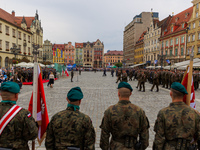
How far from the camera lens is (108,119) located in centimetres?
259

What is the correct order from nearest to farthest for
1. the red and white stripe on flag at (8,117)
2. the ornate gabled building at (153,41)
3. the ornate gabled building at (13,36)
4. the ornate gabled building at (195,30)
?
the red and white stripe on flag at (8,117) < the ornate gabled building at (13,36) < the ornate gabled building at (195,30) < the ornate gabled building at (153,41)

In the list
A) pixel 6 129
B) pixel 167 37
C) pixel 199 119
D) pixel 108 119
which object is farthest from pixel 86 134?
pixel 167 37

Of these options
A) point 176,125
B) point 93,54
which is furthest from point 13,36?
point 93,54

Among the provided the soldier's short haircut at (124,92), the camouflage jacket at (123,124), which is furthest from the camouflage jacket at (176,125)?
the soldier's short haircut at (124,92)

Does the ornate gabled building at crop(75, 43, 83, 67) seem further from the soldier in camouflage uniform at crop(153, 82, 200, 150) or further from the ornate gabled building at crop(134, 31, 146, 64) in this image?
the soldier in camouflage uniform at crop(153, 82, 200, 150)

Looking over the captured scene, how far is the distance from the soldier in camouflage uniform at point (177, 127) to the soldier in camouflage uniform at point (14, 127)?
1.93 meters

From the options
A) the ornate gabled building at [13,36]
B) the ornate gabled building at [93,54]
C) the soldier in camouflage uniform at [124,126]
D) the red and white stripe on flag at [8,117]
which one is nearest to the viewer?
the red and white stripe on flag at [8,117]

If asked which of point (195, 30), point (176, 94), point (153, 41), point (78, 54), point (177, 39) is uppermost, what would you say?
point (153, 41)

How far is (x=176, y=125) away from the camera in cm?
244

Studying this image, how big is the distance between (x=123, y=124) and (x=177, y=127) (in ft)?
2.66

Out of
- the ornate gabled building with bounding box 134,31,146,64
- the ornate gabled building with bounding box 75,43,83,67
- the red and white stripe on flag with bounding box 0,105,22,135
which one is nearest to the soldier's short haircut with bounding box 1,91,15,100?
the red and white stripe on flag with bounding box 0,105,22,135

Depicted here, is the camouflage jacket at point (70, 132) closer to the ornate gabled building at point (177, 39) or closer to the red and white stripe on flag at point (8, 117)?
the red and white stripe on flag at point (8, 117)

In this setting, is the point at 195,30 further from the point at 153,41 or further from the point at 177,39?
the point at 153,41

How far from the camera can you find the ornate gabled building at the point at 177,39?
1570 inches
